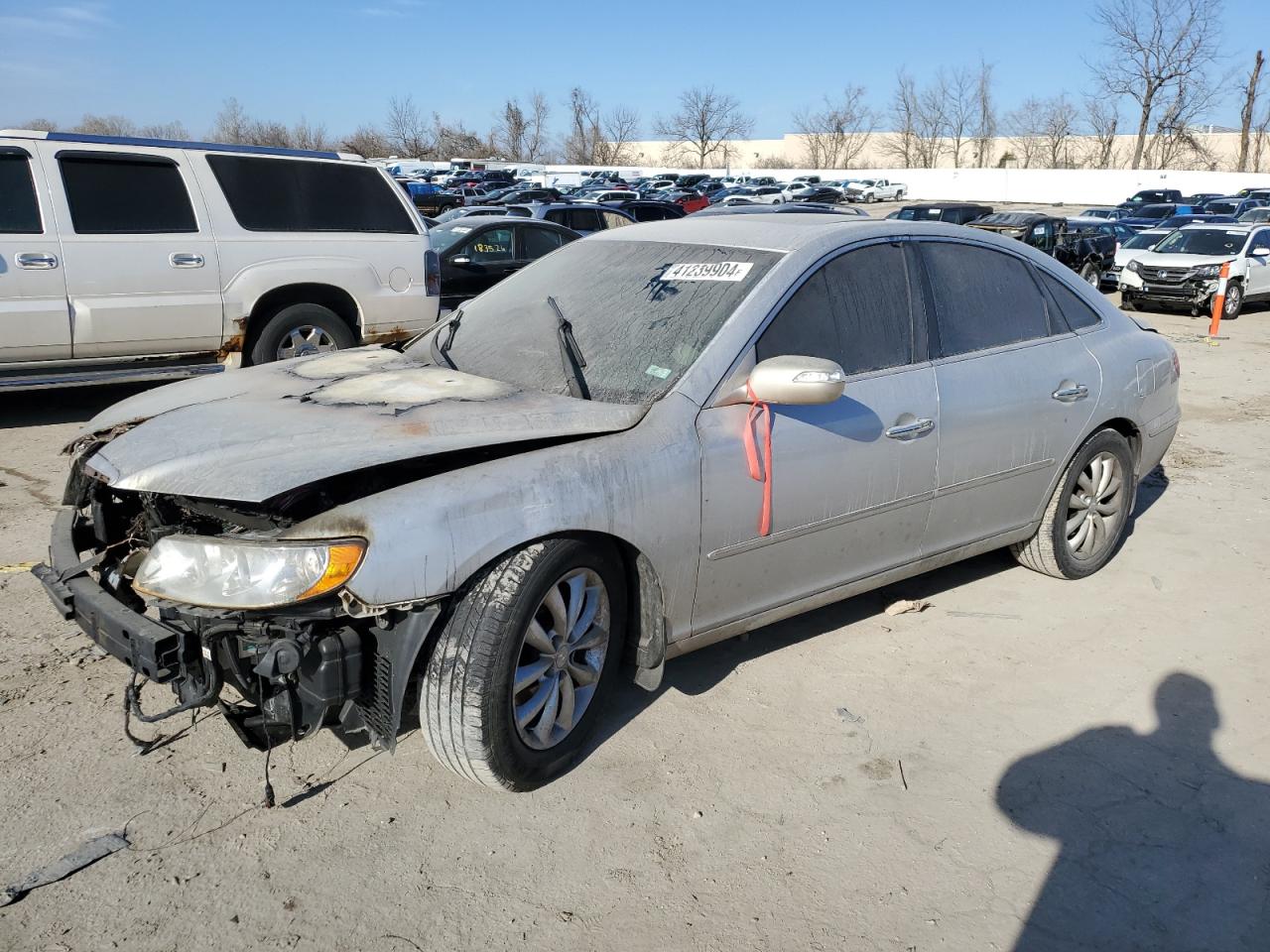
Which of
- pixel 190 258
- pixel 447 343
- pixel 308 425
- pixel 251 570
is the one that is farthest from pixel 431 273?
pixel 251 570

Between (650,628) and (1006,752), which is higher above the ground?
(650,628)

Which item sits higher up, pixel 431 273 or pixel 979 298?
pixel 979 298

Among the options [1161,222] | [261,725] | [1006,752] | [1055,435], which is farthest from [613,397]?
[1161,222]

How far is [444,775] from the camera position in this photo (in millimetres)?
3227

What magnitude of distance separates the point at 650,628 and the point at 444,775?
78 centimetres

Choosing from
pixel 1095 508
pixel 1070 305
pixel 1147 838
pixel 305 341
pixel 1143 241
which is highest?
pixel 1070 305

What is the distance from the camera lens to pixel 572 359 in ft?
11.8

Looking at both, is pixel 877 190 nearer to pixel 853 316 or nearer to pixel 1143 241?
pixel 1143 241

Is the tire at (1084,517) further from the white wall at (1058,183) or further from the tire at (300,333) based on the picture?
the white wall at (1058,183)

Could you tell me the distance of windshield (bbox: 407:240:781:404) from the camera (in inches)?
138

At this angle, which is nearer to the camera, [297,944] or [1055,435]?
[297,944]

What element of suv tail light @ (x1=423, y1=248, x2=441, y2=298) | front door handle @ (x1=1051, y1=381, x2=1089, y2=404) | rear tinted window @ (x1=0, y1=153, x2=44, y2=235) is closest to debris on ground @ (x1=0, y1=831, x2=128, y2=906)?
front door handle @ (x1=1051, y1=381, x2=1089, y2=404)

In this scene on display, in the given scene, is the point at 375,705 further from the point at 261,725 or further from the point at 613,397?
the point at 613,397

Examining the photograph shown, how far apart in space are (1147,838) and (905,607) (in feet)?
5.38
